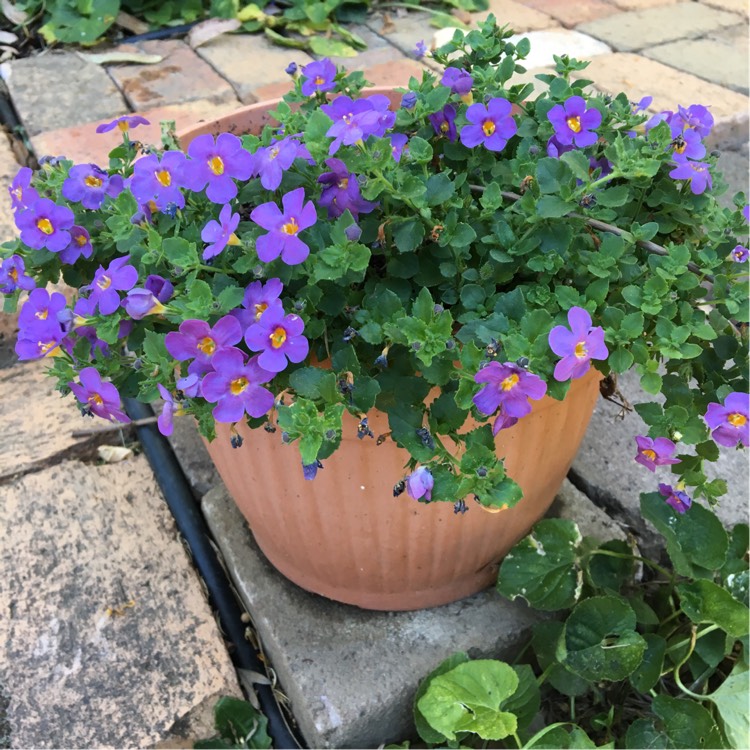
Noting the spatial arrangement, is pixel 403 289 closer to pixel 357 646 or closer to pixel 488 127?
pixel 488 127

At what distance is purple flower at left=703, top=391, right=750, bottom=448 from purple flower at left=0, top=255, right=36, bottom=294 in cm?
78

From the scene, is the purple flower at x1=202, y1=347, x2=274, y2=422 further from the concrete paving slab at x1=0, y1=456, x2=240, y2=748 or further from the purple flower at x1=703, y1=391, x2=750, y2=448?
the concrete paving slab at x1=0, y1=456, x2=240, y2=748

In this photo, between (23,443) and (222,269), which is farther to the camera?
(23,443)

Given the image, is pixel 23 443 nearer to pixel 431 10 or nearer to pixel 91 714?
pixel 91 714

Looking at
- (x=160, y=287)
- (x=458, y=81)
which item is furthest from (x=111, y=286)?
(x=458, y=81)

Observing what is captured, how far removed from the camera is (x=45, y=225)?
87 centimetres

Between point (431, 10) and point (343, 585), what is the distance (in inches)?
96.2

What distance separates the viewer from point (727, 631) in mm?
1052

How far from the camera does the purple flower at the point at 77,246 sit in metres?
0.90

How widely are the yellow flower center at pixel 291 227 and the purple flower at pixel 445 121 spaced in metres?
0.32

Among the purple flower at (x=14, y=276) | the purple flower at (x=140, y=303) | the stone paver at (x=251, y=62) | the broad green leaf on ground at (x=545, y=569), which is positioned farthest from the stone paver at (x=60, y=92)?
the broad green leaf on ground at (x=545, y=569)

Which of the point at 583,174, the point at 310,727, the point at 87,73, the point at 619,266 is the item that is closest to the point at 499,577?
the point at 310,727

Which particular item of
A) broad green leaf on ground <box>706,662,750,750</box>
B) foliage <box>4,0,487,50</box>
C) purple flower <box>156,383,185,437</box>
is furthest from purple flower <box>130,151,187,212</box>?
foliage <box>4,0,487,50</box>

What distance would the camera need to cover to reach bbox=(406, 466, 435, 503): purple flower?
2.47ft
